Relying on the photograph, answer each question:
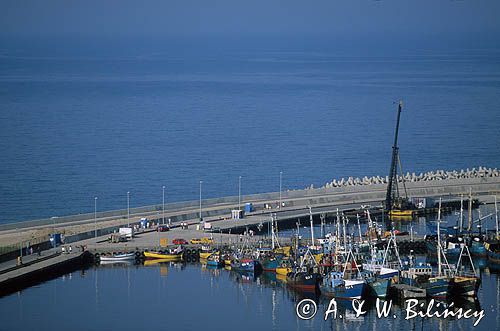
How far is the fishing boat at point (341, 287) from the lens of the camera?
60.2 m

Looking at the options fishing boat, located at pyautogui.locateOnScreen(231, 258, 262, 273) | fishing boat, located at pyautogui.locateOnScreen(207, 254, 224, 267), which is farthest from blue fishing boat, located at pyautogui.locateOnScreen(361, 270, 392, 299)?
fishing boat, located at pyautogui.locateOnScreen(207, 254, 224, 267)

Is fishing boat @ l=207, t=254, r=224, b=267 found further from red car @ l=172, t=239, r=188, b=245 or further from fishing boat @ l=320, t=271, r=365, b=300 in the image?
fishing boat @ l=320, t=271, r=365, b=300

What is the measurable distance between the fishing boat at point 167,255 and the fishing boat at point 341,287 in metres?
10.1

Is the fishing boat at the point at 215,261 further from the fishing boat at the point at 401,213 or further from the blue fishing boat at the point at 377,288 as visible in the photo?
the fishing boat at the point at 401,213

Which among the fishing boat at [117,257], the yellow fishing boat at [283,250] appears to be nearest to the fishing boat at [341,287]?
the yellow fishing boat at [283,250]

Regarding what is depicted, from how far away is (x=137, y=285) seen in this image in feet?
214

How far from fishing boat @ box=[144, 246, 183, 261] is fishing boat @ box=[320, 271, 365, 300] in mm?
10129

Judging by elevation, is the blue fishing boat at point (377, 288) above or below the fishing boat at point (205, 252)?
below

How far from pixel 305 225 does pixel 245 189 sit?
29.0m

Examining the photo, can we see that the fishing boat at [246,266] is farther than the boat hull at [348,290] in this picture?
Yes

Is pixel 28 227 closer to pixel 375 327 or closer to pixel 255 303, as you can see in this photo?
pixel 255 303

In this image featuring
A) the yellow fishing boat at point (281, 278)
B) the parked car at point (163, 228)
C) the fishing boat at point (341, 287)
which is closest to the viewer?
the fishing boat at point (341, 287)

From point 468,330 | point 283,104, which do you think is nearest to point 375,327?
point 468,330

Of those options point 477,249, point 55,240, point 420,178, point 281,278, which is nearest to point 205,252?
point 281,278
